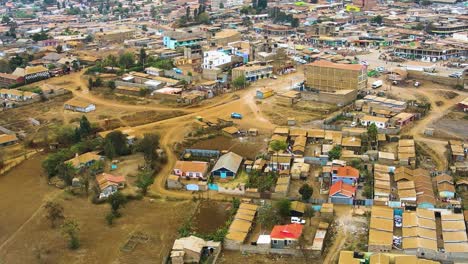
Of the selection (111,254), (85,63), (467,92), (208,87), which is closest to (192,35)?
(85,63)

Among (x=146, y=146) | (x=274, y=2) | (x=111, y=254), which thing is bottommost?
(x=111, y=254)

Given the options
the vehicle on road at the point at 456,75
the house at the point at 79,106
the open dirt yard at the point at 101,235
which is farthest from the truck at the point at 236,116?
the vehicle on road at the point at 456,75

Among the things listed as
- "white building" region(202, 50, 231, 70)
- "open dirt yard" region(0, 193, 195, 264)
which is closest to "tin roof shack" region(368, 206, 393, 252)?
"open dirt yard" region(0, 193, 195, 264)

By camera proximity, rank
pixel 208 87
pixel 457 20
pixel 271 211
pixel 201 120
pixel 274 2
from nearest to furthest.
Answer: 1. pixel 271 211
2. pixel 201 120
3. pixel 208 87
4. pixel 457 20
5. pixel 274 2

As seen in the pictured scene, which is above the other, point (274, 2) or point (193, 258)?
point (274, 2)

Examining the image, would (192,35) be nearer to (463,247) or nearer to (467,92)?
(467,92)

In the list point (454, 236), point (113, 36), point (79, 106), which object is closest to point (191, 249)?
point (454, 236)
